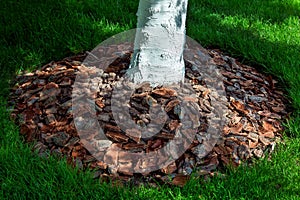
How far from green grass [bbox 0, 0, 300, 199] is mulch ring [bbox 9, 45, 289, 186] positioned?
0.10 meters

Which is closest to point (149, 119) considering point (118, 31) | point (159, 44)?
point (159, 44)

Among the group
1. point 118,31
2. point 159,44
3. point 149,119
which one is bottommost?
point 149,119

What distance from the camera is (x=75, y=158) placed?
9.73 ft

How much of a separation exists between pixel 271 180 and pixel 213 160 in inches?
14.8

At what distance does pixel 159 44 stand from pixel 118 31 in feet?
4.14

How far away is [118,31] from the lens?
14.5 feet

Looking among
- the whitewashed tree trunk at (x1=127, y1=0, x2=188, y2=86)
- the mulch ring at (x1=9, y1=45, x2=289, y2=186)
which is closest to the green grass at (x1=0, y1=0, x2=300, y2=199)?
the mulch ring at (x1=9, y1=45, x2=289, y2=186)

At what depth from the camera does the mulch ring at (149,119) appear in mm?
2958

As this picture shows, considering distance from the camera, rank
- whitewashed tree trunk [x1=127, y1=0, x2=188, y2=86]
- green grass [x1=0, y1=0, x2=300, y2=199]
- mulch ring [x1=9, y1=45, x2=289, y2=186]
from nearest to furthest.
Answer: green grass [x1=0, y1=0, x2=300, y2=199] → mulch ring [x1=9, y1=45, x2=289, y2=186] → whitewashed tree trunk [x1=127, y1=0, x2=188, y2=86]

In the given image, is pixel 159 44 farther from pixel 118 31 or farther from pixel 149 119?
pixel 118 31

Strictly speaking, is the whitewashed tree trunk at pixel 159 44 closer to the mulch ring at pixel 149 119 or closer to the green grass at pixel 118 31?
the mulch ring at pixel 149 119

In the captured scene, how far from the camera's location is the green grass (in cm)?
276

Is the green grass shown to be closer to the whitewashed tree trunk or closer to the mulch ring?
the mulch ring

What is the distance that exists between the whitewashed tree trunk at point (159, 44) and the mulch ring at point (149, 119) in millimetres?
102
